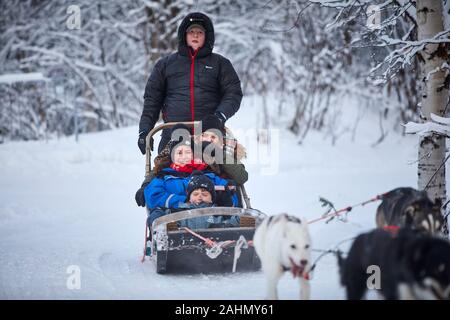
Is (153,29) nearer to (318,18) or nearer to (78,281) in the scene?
(318,18)

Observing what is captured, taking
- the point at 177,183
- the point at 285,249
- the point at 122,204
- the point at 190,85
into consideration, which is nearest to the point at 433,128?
the point at 285,249

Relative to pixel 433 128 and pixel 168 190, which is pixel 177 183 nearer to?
pixel 168 190

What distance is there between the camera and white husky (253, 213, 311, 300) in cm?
246

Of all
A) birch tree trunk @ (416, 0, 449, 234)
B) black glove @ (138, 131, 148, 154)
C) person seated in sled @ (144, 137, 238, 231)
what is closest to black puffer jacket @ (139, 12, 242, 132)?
black glove @ (138, 131, 148, 154)

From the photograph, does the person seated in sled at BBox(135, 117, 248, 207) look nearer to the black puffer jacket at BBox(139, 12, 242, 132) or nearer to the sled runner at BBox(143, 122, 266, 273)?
the black puffer jacket at BBox(139, 12, 242, 132)

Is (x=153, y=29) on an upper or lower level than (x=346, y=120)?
upper

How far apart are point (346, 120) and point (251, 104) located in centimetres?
269

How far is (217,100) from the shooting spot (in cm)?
493

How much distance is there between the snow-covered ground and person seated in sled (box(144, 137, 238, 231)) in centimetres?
55

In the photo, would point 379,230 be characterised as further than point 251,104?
No

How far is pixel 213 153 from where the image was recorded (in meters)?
4.47

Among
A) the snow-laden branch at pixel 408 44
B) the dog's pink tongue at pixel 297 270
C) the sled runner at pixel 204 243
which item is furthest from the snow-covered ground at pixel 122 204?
the snow-laden branch at pixel 408 44

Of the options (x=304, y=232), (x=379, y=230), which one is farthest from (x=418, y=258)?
(x=304, y=232)

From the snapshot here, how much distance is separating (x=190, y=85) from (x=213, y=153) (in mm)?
760
